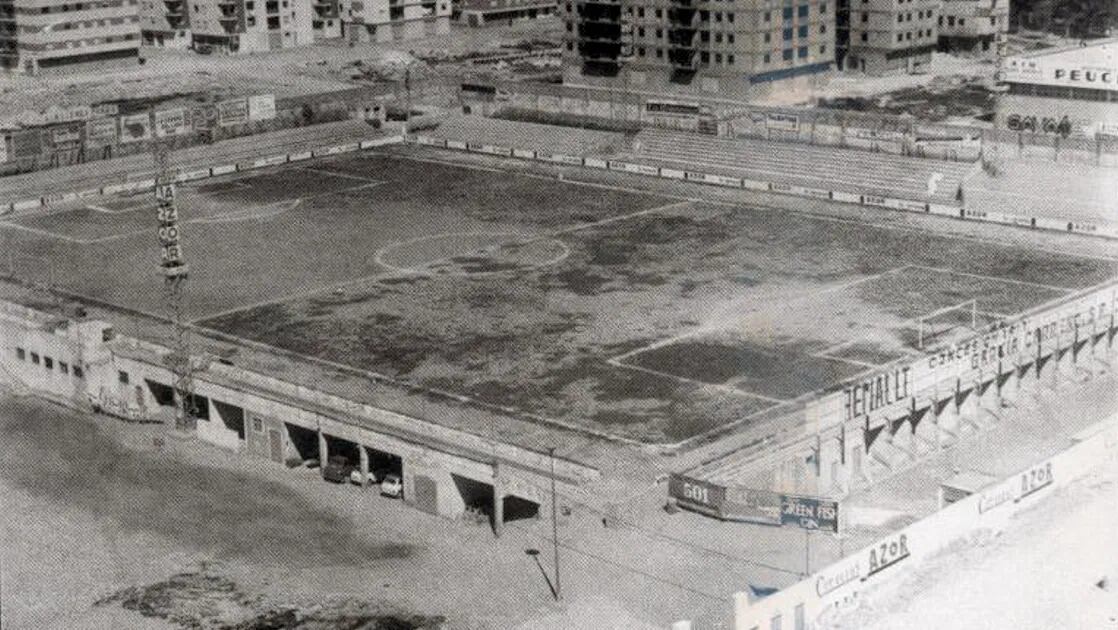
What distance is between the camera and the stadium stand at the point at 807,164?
115 m

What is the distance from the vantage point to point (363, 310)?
3551 inches

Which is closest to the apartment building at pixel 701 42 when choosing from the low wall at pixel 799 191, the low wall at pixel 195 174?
the low wall at pixel 799 191

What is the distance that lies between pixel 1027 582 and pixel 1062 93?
80439 millimetres

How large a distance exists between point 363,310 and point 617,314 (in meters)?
14.2

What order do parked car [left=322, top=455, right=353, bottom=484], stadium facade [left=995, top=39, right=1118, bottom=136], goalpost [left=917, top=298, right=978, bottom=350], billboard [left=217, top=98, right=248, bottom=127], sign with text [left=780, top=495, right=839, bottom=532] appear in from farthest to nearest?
billboard [left=217, top=98, right=248, bottom=127], stadium facade [left=995, top=39, right=1118, bottom=136], goalpost [left=917, top=298, right=978, bottom=350], parked car [left=322, top=455, right=353, bottom=484], sign with text [left=780, top=495, right=839, bottom=532]

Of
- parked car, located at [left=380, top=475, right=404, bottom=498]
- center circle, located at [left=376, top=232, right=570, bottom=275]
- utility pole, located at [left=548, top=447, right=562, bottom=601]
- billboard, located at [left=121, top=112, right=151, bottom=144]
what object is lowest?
parked car, located at [left=380, top=475, right=404, bottom=498]

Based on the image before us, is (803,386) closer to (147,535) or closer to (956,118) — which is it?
(147,535)

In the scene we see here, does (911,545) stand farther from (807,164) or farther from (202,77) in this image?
(202,77)

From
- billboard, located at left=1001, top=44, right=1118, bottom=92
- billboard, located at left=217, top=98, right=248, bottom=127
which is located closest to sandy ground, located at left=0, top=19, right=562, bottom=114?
billboard, located at left=217, top=98, right=248, bottom=127

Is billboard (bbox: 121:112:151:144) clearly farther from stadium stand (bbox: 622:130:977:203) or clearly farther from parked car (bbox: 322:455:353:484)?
parked car (bbox: 322:455:353:484)

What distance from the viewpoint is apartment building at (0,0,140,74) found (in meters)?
177

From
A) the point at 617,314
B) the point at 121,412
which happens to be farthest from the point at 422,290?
the point at 121,412

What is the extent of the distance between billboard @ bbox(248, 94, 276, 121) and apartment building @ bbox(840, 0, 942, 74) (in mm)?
58526

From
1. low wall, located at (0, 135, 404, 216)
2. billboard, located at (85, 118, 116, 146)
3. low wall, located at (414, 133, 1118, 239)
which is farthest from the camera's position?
billboard, located at (85, 118, 116, 146)
